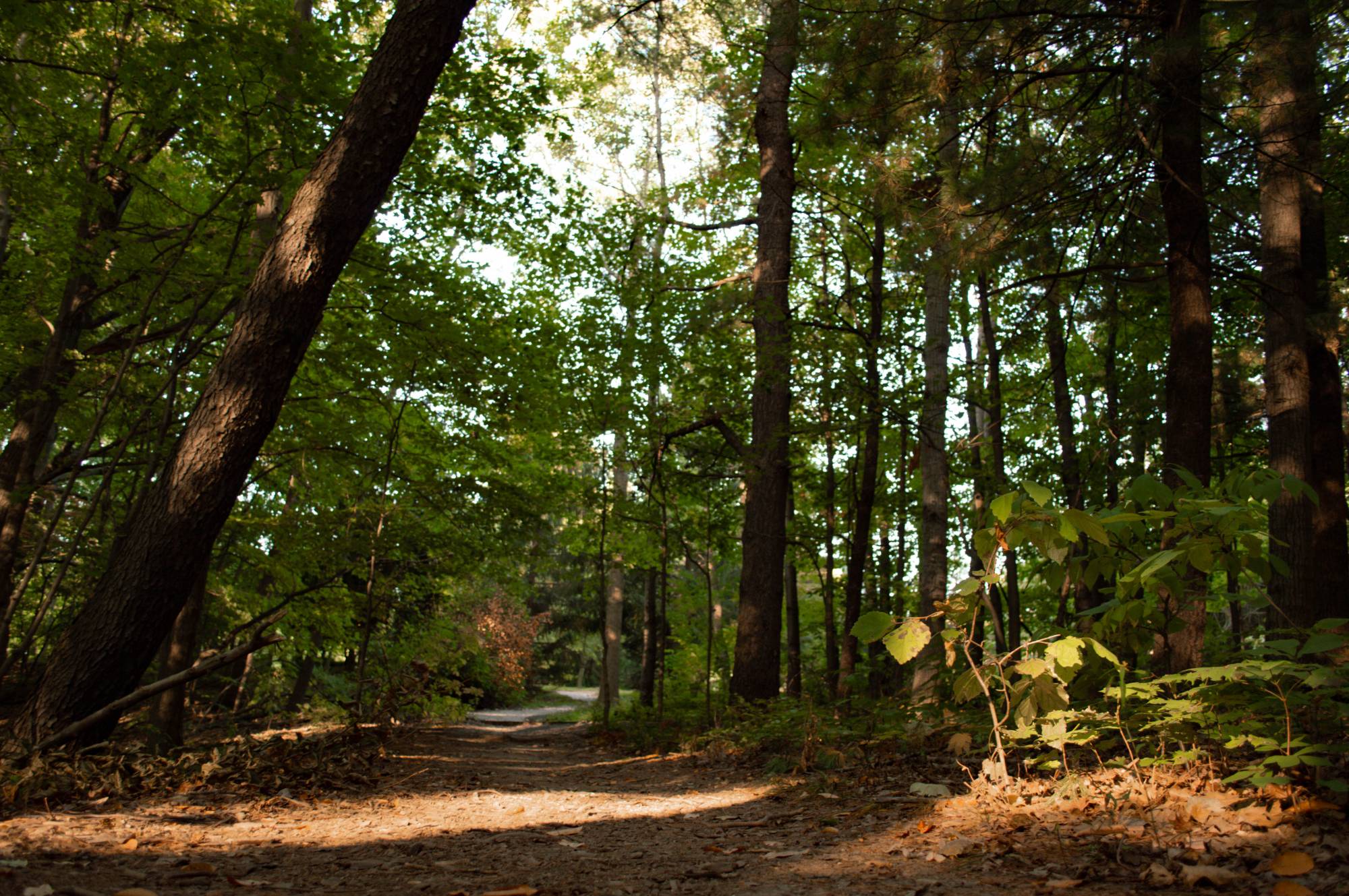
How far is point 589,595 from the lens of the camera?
34.2ft

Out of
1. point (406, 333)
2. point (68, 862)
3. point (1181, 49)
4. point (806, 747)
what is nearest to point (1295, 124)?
point (1181, 49)

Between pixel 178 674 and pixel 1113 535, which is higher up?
pixel 1113 535

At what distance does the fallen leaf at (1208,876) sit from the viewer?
7.32ft

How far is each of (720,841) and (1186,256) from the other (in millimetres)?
4961

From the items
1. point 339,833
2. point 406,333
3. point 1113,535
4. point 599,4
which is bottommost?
point 339,833

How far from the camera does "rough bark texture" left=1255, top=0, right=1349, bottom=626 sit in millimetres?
6070

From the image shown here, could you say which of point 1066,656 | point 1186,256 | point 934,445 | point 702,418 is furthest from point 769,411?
point 1066,656

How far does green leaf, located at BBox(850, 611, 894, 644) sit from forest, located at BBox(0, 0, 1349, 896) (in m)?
0.04

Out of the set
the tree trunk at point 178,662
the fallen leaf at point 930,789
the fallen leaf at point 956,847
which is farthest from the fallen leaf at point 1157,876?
the tree trunk at point 178,662

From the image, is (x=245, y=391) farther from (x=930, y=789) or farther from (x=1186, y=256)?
(x=1186, y=256)

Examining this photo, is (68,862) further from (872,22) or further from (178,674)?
(872,22)

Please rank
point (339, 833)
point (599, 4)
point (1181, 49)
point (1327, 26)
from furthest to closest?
point (599, 4) → point (1327, 26) → point (1181, 49) → point (339, 833)

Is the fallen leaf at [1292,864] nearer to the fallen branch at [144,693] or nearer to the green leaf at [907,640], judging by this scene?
the green leaf at [907,640]

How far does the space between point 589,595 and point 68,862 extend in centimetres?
764
